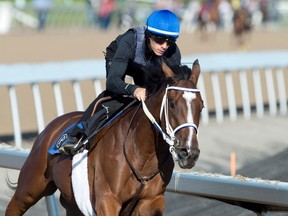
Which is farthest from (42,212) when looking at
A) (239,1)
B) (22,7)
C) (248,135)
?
(239,1)

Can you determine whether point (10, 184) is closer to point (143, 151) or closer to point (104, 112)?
point (104, 112)

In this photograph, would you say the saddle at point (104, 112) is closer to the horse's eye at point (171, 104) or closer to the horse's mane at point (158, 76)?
the horse's mane at point (158, 76)

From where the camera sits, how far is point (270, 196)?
5605mm

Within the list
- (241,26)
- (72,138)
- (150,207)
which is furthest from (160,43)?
(241,26)

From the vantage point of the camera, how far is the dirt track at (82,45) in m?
23.7

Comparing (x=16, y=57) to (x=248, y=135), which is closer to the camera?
(x=248, y=135)

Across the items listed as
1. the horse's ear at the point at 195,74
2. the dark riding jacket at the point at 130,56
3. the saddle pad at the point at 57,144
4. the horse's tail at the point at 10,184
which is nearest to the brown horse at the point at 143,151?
the horse's ear at the point at 195,74

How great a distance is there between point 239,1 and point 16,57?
20.6 m

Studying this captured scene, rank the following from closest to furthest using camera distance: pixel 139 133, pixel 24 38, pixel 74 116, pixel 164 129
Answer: pixel 164 129, pixel 139 133, pixel 74 116, pixel 24 38

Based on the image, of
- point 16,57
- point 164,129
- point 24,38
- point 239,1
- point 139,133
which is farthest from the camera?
point 239,1

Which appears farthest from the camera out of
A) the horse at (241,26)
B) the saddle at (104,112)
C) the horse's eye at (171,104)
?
the horse at (241,26)

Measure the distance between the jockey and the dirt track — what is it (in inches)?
623

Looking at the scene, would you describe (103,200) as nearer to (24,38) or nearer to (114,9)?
(24,38)

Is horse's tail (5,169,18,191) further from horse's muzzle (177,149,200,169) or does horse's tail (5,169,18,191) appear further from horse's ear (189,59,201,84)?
horse's muzzle (177,149,200,169)
